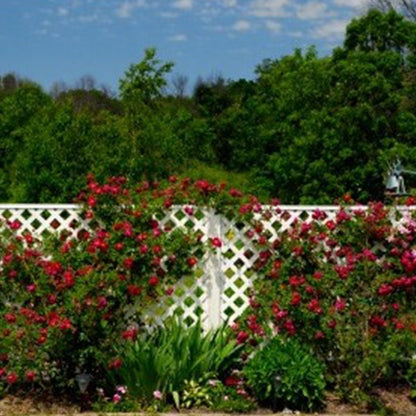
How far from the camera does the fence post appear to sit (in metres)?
7.00

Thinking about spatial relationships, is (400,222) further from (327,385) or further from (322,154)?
(322,154)

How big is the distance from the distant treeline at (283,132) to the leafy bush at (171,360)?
550 cm

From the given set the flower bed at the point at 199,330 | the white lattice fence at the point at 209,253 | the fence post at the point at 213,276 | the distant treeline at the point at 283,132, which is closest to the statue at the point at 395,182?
the flower bed at the point at 199,330

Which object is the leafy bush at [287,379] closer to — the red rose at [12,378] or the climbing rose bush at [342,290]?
the climbing rose bush at [342,290]

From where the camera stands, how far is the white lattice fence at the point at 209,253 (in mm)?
6957

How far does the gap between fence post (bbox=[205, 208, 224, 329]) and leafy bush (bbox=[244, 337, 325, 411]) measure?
0.56 meters

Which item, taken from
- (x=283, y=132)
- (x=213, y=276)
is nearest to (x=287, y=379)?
(x=213, y=276)

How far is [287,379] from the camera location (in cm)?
632

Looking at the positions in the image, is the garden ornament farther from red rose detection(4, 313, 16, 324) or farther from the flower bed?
red rose detection(4, 313, 16, 324)

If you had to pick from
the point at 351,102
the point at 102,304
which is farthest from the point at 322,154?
the point at 102,304

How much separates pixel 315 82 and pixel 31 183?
1087 cm

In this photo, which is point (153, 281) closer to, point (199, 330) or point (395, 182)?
point (199, 330)

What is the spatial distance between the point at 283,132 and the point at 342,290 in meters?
16.2

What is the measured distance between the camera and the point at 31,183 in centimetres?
1216
